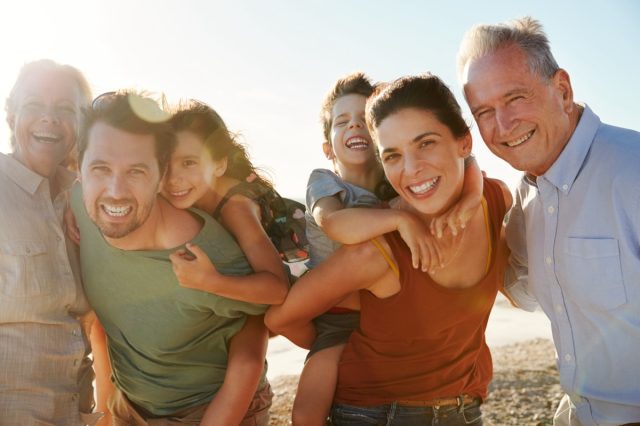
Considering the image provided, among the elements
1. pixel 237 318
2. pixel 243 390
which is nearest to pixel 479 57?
pixel 237 318

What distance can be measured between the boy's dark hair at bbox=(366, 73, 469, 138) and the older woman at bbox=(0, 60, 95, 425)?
7.07 feet

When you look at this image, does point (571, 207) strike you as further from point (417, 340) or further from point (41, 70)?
point (41, 70)

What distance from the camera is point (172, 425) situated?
354cm

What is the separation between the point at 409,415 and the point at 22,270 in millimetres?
2441

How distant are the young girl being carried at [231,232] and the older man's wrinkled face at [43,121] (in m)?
0.74

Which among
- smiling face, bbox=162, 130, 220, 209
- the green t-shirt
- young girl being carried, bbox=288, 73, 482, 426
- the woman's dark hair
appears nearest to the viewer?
young girl being carried, bbox=288, 73, 482, 426

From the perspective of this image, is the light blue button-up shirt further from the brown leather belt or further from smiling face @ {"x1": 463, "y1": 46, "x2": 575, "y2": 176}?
the brown leather belt

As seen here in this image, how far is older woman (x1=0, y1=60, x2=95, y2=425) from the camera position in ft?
11.1

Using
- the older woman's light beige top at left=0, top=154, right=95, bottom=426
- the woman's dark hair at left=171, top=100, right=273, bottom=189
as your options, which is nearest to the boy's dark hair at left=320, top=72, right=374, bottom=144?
the woman's dark hair at left=171, top=100, right=273, bottom=189

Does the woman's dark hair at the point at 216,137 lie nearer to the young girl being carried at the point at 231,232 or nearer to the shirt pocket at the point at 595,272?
the young girl being carried at the point at 231,232

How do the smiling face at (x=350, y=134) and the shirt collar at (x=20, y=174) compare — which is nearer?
the shirt collar at (x=20, y=174)

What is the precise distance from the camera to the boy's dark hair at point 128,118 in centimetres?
342

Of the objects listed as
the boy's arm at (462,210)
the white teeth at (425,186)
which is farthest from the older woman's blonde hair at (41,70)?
the boy's arm at (462,210)

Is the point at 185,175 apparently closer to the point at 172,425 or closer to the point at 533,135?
the point at 172,425
